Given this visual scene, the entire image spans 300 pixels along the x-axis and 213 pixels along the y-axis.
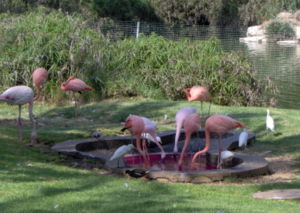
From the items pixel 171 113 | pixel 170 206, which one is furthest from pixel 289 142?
pixel 170 206

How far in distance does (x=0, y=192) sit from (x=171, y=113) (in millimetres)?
6893

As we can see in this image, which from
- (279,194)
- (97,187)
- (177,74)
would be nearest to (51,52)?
(177,74)

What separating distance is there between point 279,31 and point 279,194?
30.8 metres

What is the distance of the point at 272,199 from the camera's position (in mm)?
6426

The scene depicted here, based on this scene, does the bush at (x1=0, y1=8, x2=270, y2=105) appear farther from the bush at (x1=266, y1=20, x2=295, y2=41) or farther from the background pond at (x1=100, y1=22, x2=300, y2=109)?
the bush at (x1=266, y1=20, x2=295, y2=41)

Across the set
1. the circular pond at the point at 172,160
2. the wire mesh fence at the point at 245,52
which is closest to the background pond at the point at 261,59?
the wire mesh fence at the point at 245,52

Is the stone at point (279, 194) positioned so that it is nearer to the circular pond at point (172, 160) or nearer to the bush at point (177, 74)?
the circular pond at point (172, 160)

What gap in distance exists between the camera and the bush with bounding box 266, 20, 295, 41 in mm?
35331

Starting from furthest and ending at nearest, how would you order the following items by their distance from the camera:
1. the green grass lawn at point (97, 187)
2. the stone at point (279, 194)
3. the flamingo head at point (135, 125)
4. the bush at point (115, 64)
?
1. the bush at point (115, 64)
2. the flamingo head at point (135, 125)
3. the stone at point (279, 194)
4. the green grass lawn at point (97, 187)

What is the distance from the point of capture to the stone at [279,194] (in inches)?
254

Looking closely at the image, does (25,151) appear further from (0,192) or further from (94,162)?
(0,192)

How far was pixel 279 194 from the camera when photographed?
21.4 feet

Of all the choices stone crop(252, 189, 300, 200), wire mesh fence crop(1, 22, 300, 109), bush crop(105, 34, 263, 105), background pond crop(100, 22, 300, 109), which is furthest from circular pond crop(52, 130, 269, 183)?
background pond crop(100, 22, 300, 109)

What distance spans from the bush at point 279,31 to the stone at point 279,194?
29.0 metres
